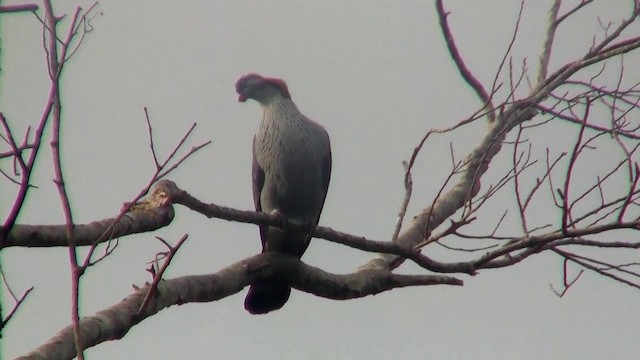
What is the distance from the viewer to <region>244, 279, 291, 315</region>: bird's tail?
484cm

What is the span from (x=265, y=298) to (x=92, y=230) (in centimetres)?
233

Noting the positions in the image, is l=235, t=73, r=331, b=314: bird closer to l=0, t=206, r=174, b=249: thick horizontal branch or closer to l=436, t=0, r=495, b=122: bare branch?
l=436, t=0, r=495, b=122: bare branch

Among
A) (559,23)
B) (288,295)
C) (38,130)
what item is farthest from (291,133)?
(38,130)

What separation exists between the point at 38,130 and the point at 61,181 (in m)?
0.14

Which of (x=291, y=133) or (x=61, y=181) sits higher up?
(x=291, y=133)

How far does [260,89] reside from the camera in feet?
19.3

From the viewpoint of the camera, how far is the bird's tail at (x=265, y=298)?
15.9ft

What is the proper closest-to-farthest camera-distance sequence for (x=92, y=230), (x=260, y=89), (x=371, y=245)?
1. (x=92, y=230)
2. (x=371, y=245)
3. (x=260, y=89)

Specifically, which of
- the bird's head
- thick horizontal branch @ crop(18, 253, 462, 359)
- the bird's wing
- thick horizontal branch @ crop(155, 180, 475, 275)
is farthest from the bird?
thick horizontal branch @ crop(155, 180, 475, 275)

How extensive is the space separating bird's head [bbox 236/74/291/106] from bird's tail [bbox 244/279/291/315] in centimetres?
147

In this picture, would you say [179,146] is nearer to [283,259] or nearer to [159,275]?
[159,275]

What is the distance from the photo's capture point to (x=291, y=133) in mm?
5531

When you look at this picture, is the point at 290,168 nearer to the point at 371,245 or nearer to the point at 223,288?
the point at 371,245

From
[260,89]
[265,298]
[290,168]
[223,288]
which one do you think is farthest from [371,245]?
[260,89]
